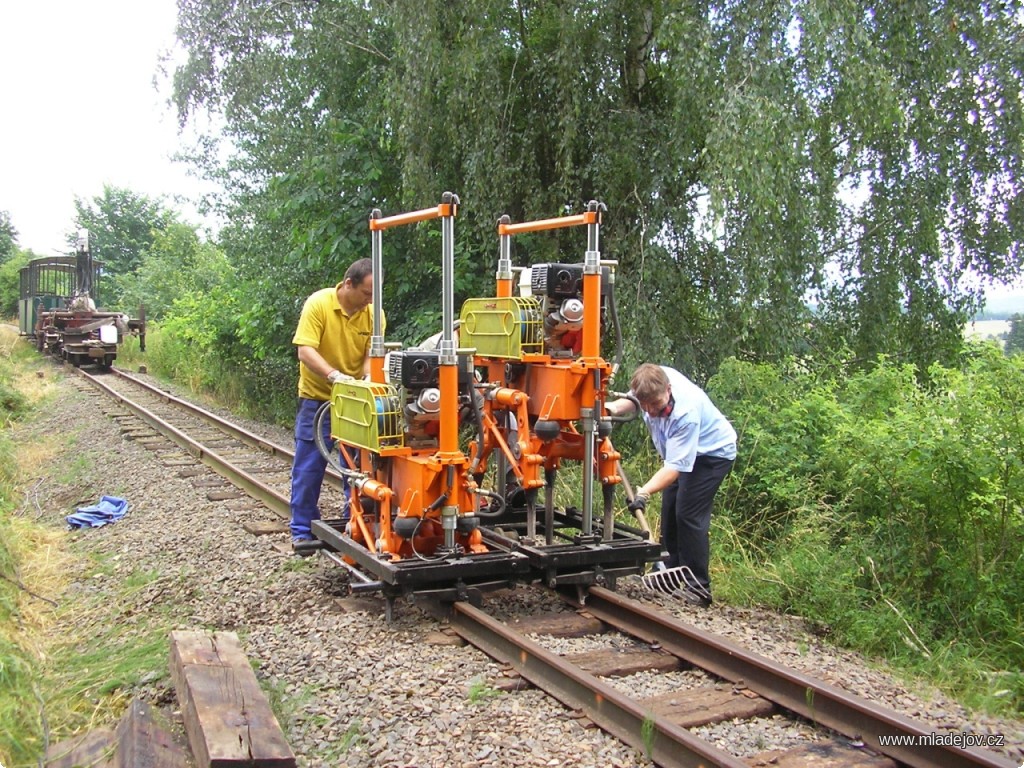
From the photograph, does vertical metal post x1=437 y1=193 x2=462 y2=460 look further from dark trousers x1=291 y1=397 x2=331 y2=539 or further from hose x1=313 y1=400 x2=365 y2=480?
dark trousers x1=291 y1=397 x2=331 y2=539

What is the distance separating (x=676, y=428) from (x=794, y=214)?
3.17 m

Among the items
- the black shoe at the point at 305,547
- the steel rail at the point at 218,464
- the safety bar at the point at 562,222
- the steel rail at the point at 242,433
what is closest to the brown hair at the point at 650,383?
the safety bar at the point at 562,222

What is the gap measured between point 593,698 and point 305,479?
321 centimetres

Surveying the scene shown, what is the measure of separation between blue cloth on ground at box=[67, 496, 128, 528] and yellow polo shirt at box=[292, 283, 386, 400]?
2.84m

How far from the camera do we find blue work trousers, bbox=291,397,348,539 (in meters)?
6.45

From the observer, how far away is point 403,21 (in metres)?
9.88

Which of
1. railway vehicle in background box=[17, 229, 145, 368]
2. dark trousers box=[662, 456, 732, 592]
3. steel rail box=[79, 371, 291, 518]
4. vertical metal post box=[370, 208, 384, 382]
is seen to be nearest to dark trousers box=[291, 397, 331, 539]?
vertical metal post box=[370, 208, 384, 382]

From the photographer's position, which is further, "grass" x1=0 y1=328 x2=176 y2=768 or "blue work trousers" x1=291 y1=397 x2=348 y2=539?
"blue work trousers" x1=291 y1=397 x2=348 y2=539

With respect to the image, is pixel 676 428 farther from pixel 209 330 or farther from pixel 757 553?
pixel 209 330

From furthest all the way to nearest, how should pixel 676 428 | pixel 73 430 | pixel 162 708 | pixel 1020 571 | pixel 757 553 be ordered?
pixel 73 430 < pixel 757 553 < pixel 676 428 < pixel 1020 571 < pixel 162 708

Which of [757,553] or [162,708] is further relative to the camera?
[757,553]

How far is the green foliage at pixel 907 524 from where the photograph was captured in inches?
200

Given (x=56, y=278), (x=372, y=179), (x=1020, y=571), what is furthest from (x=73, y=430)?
(x=56, y=278)

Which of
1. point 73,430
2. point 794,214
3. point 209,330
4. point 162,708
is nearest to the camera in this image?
point 162,708
